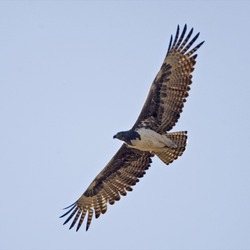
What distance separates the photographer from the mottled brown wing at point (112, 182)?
751 inches

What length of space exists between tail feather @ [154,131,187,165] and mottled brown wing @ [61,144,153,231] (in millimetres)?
530

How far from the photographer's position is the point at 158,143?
18.1 m

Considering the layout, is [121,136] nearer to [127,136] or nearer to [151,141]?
[127,136]

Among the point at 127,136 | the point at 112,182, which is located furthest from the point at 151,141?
the point at 112,182

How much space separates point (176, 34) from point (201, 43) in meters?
0.55

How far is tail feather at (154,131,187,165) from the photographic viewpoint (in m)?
18.3

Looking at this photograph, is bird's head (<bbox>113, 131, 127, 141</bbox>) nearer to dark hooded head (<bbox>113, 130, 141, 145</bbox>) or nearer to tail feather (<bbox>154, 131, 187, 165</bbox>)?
dark hooded head (<bbox>113, 130, 141, 145</bbox>)

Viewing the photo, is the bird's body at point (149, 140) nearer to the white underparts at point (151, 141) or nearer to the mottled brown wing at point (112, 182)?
Answer: the white underparts at point (151, 141)

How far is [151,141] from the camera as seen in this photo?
18.1 meters

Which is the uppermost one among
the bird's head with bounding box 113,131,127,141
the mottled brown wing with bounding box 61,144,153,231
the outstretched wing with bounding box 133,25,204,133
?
the outstretched wing with bounding box 133,25,204,133

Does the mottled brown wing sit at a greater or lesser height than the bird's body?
lesser

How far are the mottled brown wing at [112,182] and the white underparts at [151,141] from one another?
2.57 ft

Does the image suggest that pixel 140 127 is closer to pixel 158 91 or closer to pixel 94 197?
pixel 158 91

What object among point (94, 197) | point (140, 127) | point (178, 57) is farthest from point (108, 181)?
point (178, 57)
